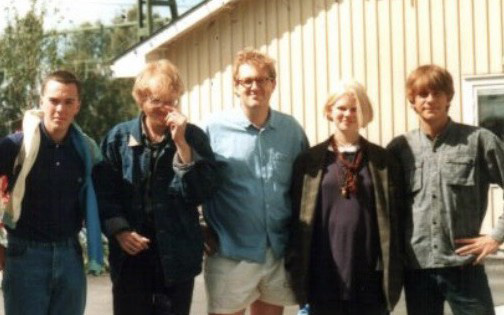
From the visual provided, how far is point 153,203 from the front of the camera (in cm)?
512

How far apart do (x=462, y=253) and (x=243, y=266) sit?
→ 1.16 metres

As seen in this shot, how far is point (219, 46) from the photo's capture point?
44.5 feet

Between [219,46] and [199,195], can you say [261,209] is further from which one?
[219,46]

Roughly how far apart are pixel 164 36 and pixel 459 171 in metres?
8.62

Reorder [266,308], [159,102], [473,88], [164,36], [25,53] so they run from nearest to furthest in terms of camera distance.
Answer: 1. [159,102]
2. [266,308]
3. [473,88]
4. [164,36]
5. [25,53]

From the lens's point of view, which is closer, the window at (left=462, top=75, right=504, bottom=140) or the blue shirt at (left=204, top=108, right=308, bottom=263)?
the blue shirt at (left=204, top=108, right=308, bottom=263)

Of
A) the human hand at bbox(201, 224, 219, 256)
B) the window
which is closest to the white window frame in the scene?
the window

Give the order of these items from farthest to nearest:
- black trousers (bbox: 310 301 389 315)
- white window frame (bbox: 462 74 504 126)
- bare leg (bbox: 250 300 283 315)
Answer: white window frame (bbox: 462 74 504 126)
bare leg (bbox: 250 300 283 315)
black trousers (bbox: 310 301 389 315)

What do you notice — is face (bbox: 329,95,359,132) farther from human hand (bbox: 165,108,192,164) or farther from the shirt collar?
the shirt collar

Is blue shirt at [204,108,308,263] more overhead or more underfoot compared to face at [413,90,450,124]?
more underfoot

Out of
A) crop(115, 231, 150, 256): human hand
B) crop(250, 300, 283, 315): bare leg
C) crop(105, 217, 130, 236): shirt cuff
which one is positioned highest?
crop(105, 217, 130, 236): shirt cuff

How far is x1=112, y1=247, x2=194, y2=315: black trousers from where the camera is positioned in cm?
512

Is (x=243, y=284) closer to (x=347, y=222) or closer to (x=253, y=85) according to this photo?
(x=347, y=222)

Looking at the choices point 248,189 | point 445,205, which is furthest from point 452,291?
point 248,189
